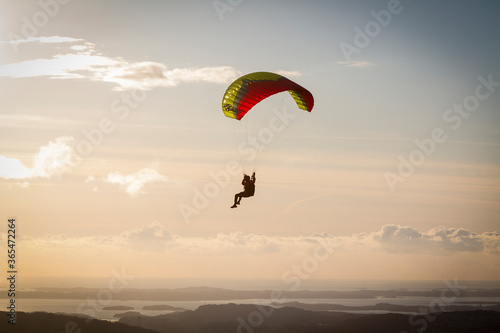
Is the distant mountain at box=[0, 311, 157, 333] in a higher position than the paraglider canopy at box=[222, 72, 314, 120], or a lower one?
lower

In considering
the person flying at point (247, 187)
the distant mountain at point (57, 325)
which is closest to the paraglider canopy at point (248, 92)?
the person flying at point (247, 187)

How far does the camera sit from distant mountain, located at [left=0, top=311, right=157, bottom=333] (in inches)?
5256

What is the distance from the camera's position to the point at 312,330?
19775 cm

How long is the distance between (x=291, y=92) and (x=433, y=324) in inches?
7007

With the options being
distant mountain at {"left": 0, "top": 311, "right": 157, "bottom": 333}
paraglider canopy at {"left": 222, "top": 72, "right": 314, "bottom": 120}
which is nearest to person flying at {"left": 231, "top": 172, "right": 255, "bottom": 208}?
paraglider canopy at {"left": 222, "top": 72, "right": 314, "bottom": 120}

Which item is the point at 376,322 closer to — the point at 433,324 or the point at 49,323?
the point at 433,324

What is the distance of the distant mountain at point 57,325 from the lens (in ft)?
438

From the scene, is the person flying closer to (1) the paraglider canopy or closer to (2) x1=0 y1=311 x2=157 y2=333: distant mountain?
(1) the paraglider canopy

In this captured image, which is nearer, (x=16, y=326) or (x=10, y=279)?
(x=10, y=279)

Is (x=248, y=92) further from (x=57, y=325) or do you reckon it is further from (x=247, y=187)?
(x=57, y=325)

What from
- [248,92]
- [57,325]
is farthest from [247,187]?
[57,325]

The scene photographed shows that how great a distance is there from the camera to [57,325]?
465ft

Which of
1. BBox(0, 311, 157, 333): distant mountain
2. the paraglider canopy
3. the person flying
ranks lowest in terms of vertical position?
BBox(0, 311, 157, 333): distant mountain

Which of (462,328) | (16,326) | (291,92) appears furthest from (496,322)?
(291,92)
